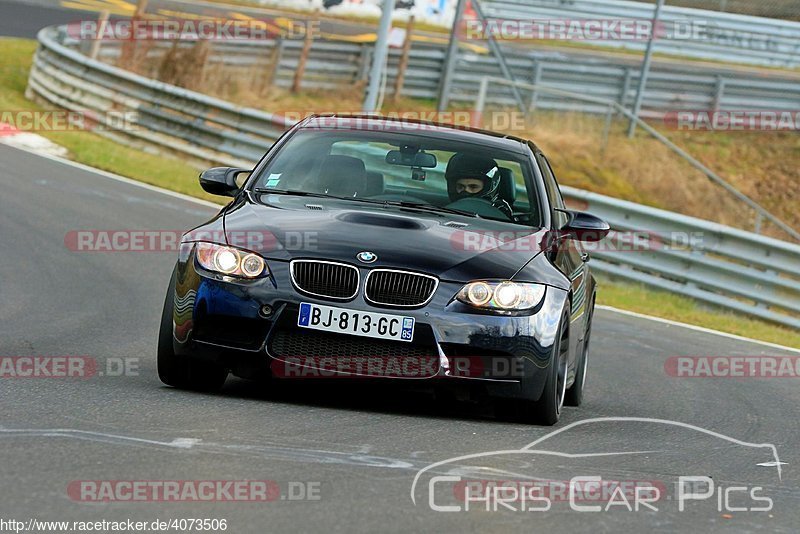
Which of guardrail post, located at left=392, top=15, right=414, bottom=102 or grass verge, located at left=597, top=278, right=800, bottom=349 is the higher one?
guardrail post, located at left=392, top=15, right=414, bottom=102

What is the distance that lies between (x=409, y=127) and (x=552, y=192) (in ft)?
3.16

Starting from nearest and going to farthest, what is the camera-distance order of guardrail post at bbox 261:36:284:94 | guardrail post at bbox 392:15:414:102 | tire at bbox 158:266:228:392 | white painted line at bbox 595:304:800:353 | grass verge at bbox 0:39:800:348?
tire at bbox 158:266:228:392, white painted line at bbox 595:304:800:353, grass verge at bbox 0:39:800:348, guardrail post at bbox 261:36:284:94, guardrail post at bbox 392:15:414:102

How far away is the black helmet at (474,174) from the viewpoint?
8.66 meters

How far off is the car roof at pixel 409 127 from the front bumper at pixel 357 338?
194 centimetres

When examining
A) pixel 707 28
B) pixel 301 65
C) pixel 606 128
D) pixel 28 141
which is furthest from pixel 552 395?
pixel 707 28

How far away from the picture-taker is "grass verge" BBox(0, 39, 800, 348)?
16156 mm

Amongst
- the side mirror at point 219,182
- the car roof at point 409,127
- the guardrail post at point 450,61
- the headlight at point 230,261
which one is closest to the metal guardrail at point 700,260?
the guardrail post at point 450,61

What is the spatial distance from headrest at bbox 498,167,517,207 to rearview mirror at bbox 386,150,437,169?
420 mm

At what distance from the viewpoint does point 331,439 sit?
6.54 meters

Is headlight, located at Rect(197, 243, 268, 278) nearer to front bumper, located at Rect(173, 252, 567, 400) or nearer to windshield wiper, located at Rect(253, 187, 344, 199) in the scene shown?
front bumper, located at Rect(173, 252, 567, 400)

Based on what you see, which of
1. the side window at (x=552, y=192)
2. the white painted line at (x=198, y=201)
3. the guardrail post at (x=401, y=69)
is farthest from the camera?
the guardrail post at (x=401, y=69)

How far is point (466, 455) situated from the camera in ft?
21.4

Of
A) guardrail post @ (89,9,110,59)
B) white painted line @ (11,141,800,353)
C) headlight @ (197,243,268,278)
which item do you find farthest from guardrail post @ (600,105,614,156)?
headlight @ (197,243,268,278)

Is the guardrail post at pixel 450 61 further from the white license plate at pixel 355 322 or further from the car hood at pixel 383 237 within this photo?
the white license plate at pixel 355 322
